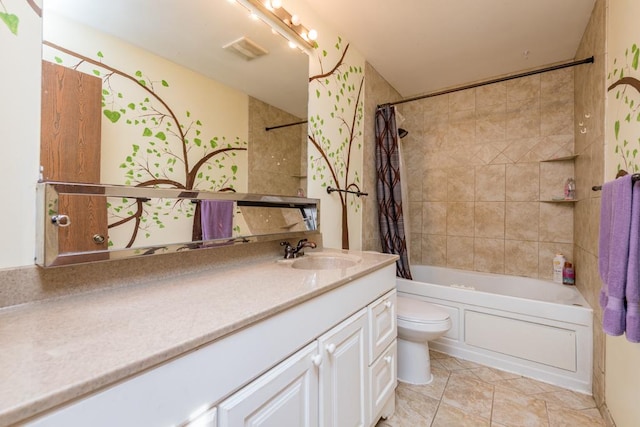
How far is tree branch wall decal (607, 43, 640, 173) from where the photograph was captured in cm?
120

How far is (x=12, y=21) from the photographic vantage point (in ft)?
2.52

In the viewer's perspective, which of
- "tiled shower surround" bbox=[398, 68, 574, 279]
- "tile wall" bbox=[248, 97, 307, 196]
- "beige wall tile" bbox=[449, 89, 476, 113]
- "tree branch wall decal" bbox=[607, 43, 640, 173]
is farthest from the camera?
"beige wall tile" bbox=[449, 89, 476, 113]

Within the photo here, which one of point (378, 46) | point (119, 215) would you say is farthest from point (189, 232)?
point (378, 46)

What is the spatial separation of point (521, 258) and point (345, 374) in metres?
2.33

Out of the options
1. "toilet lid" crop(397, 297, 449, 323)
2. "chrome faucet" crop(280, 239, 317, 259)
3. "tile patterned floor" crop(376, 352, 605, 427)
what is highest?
"chrome faucet" crop(280, 239, 317, 259)

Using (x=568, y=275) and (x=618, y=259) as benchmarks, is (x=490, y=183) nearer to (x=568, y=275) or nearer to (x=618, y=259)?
(x=568, y=275)

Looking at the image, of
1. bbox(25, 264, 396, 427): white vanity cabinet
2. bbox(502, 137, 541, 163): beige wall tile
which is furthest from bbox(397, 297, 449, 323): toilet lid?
bbox(502, 137, 541, 163): beige wall tile

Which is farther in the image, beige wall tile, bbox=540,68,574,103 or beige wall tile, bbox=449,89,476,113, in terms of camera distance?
beige wall tile, bbox=449,89,476,113

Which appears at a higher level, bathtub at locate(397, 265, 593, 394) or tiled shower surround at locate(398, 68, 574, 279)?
tiled shower surround at locate(398, 68, 574, 279)

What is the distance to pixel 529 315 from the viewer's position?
1.95 m

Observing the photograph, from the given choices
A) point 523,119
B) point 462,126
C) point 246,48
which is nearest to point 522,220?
point 523,119

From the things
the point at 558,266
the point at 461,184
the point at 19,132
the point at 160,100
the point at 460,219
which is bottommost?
the point at 558,266

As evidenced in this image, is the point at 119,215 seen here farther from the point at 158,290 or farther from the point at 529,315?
the point at 529,315

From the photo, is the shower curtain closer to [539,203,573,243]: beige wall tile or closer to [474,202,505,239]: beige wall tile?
[474,202,505,239]: beige wall tile
